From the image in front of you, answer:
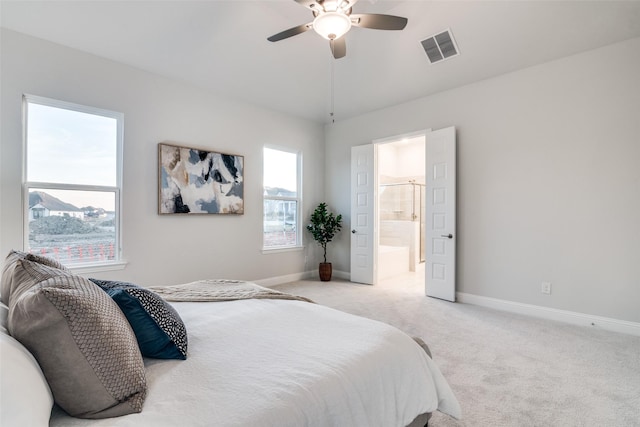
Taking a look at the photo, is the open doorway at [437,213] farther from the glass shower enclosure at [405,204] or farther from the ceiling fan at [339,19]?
the glass shower enclosure at [405,204]

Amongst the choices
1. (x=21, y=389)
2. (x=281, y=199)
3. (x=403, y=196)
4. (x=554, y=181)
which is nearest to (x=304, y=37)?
(x=281, y=199)

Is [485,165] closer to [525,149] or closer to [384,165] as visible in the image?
[525,149]

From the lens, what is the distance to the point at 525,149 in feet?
12.2

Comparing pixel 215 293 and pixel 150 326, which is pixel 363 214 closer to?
pixel 215 293

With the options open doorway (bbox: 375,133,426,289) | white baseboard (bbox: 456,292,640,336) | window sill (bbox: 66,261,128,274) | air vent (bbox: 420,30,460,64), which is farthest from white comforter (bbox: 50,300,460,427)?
open doorway (bbox: 375,133,426,289)

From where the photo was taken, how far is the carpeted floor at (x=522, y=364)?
1.86 meters

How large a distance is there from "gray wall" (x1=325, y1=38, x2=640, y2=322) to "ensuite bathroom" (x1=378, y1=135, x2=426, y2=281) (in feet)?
8.55

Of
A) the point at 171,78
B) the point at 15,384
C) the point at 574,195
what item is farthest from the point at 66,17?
the point at 574,195

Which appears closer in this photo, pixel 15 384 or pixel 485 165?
pixel 15 384

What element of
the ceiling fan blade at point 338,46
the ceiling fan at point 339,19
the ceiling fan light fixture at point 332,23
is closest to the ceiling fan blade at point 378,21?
the ceiling fan at point 339,19

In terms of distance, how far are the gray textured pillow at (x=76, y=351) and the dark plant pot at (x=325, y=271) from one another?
14.6 feet

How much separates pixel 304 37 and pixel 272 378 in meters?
3.65

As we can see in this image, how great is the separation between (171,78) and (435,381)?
427 cm

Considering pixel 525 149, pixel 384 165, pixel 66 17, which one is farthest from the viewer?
pixel 384 165
